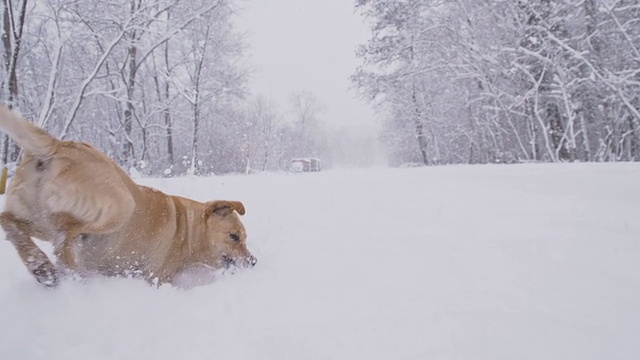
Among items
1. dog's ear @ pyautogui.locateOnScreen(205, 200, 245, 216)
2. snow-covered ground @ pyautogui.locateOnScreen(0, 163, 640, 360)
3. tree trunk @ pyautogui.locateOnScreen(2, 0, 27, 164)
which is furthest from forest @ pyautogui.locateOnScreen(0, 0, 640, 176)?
snow-covered ground @ pyautogui.locateOnScreen(0, 163, 640, 360)

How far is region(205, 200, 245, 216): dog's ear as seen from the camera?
3.03 m

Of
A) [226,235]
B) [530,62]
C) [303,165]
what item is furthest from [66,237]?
[303,165]

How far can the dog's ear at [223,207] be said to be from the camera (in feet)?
9.93

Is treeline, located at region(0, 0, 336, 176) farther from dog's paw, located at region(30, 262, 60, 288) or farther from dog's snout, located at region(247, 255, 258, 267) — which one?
dog's snout, located at region(247, 255, 258, 267)

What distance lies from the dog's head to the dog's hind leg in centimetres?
111

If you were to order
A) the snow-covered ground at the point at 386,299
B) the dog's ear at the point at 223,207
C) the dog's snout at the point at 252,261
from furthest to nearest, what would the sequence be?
the dog's ear at the point at 223,207 → the dog's snout at the point at 252,261 → the snow-covered ground at the point at 386,299

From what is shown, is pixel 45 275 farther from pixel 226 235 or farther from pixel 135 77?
pixel 135 77

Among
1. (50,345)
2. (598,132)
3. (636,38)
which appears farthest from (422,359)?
(598,132)

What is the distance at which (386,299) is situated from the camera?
1.99 meters

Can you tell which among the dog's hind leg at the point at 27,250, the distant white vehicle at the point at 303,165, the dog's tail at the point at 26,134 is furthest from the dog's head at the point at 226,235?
the distant white vehicle at the point at 303,165

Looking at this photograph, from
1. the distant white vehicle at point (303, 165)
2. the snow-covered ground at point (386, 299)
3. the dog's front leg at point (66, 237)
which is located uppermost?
the distant white vehicle at point (303, 165)

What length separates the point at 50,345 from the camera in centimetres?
155

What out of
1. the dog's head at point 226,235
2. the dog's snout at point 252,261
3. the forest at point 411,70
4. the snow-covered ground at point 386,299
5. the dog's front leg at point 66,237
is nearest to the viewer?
the snow-covered ground at point 386,299

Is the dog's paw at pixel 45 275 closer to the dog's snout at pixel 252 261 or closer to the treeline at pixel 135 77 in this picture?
the dog's snout at pixel 252 261
